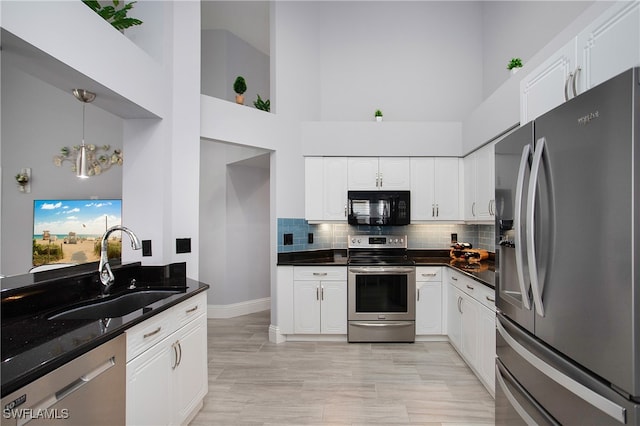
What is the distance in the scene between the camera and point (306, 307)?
3.64 metres

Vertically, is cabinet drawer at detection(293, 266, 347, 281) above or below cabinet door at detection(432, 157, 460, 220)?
below

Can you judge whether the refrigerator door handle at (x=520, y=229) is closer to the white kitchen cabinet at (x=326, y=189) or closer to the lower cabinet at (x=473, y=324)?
the lower cabinet at (x=473, y=324)

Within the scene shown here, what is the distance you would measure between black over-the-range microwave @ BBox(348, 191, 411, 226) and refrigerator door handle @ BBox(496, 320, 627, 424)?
2376mm

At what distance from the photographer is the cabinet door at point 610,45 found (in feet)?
3.85

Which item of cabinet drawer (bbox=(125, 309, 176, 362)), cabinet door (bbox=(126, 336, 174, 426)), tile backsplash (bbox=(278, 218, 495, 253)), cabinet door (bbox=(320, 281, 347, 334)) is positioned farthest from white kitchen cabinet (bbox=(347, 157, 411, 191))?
cabinet door (bbox=(126, 336, 174, 426))

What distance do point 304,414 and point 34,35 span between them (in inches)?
107

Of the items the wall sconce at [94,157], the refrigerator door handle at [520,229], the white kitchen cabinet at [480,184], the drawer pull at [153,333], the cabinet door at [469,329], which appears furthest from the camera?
the wall sconce at [94,157]

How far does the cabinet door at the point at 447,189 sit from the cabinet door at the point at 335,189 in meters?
1.14

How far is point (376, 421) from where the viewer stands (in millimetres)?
2170

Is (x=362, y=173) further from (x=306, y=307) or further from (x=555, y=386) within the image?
(x=555, y=386)

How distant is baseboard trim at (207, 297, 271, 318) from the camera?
4.59 metres

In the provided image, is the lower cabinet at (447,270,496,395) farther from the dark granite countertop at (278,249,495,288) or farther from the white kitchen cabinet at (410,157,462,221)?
the white kitchen cabinet at (410,157,462,221)

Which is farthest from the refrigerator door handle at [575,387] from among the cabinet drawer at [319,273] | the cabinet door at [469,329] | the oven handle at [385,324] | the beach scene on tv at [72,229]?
the beach scene on tv at [72,229]

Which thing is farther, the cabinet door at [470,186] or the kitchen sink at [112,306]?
the cabinet door at [470,186]
